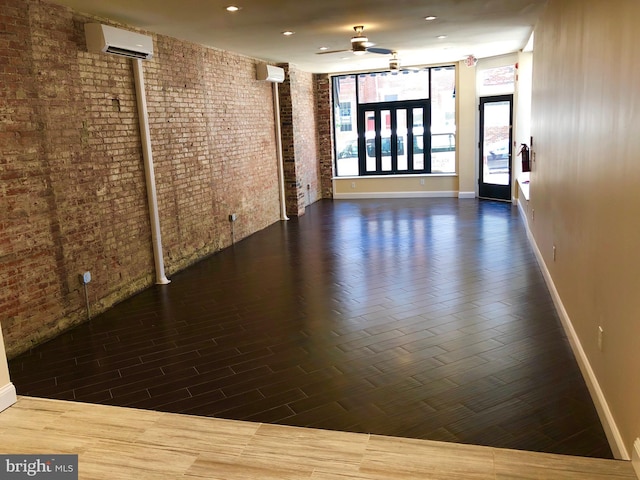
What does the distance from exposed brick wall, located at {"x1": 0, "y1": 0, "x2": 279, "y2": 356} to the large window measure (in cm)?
504

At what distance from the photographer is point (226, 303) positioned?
549cm

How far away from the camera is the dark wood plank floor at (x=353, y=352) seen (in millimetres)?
3184

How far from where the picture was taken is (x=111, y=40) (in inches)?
205

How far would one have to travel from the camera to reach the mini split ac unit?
514cm

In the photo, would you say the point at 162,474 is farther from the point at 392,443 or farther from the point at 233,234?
the point at 233,234

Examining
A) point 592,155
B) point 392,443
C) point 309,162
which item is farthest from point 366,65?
point 392,443

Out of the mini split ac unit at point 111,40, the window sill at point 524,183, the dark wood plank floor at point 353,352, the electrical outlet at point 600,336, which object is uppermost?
the mini split ac unit at point 111,40

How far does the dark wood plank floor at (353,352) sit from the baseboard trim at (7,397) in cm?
29

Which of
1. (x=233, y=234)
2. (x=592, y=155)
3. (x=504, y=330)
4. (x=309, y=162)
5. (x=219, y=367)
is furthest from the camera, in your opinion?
(x=309, y=162)

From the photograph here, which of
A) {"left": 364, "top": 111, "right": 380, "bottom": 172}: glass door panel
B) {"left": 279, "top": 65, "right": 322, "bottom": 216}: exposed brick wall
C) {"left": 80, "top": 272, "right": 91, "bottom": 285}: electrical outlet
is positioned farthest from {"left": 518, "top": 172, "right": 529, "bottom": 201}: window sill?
{"left": 80, "top": 272, "right": 91, "bottom": 285}: electrical outlet

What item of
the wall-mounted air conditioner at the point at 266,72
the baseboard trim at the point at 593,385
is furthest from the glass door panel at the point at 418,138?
the baseboard trim at the point at 593,385

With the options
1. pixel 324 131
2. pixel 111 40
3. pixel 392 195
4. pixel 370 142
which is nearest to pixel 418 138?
pixel 370 142

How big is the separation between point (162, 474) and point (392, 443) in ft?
3.76

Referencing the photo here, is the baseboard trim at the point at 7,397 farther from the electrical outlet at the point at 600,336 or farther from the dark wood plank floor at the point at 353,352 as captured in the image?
the electrical outlet at the point at 600,336
